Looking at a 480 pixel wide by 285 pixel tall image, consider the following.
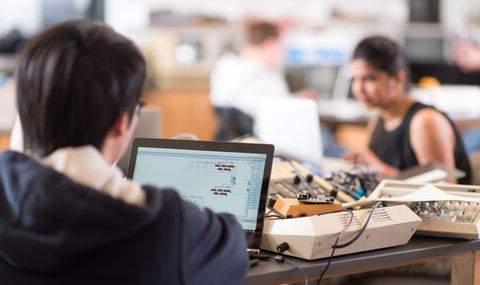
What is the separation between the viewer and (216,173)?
1.76 metres

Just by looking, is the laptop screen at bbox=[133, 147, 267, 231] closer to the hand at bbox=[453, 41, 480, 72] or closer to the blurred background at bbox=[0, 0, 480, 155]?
the blurred background at bbox=[0, 0, 480, 155]

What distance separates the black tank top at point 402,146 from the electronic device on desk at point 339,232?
130cm

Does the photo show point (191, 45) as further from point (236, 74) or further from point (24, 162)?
point (24, 162)

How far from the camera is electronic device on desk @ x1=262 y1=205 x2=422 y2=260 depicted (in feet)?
5.48

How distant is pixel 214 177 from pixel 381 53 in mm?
1547

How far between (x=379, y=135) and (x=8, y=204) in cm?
224

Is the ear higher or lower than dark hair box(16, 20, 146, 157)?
lower

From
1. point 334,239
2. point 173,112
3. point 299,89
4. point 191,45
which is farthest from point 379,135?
point 191,45

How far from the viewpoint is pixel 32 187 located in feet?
4.14

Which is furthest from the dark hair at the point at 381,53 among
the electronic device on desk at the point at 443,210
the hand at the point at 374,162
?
the electronic device on desk at the point at 443,210

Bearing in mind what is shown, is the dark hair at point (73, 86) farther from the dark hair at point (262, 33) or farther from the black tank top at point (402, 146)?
the dark hair at point (262, 33)

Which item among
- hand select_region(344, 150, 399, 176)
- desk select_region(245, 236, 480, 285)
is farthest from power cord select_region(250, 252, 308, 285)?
hand select_region(344, 150, 399, 176)

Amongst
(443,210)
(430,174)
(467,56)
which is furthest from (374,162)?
(467,56)

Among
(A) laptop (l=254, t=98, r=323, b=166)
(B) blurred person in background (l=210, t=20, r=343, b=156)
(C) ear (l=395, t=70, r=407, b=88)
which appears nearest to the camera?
(A) laptop (l=254, t=98, r=323, b=166)
